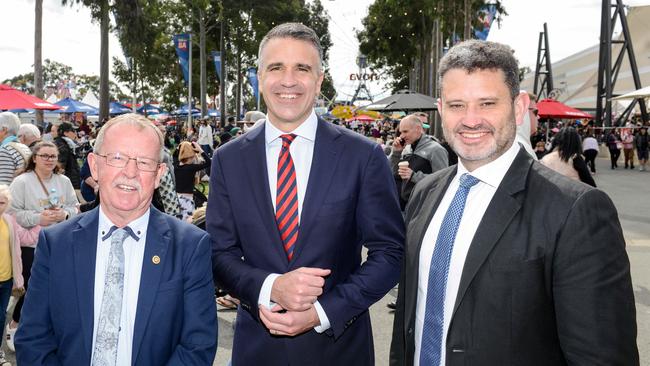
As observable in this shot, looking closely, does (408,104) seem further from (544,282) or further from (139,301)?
(544,282)

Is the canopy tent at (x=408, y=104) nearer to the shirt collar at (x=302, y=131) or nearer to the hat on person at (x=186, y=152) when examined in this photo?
the hat on person at (x=186, y=152)

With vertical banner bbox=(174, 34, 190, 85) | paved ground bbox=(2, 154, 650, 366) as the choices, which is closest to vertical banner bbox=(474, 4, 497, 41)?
paved ground bbox=(2, 154, 650, 366)

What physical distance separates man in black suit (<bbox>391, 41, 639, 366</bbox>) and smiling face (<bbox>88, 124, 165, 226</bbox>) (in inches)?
44.6

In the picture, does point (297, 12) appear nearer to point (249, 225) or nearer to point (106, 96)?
point (106, 96)

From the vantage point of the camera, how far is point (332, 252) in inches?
98.7

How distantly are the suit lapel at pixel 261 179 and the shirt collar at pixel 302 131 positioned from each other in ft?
0.10

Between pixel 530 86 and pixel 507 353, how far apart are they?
111603 millimetres

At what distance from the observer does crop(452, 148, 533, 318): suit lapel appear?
1972 mm

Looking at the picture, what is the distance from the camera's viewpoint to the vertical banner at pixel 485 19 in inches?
1073

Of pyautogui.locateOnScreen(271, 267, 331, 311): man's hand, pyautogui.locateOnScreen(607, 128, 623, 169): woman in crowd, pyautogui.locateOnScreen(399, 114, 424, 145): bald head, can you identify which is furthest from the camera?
pyautogui.locateOnScreen(607, 128, 623, 169): woman in crowd

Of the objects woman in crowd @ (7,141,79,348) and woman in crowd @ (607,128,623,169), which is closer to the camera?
woman in crowd @ (7,141,79,348)

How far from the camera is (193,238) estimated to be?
8.18ft

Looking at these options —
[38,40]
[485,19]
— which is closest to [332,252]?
[38,40]

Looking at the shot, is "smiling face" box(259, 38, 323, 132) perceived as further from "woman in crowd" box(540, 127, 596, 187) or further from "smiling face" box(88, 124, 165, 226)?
"woman in crowd" box(540, 127, 596, 187)
